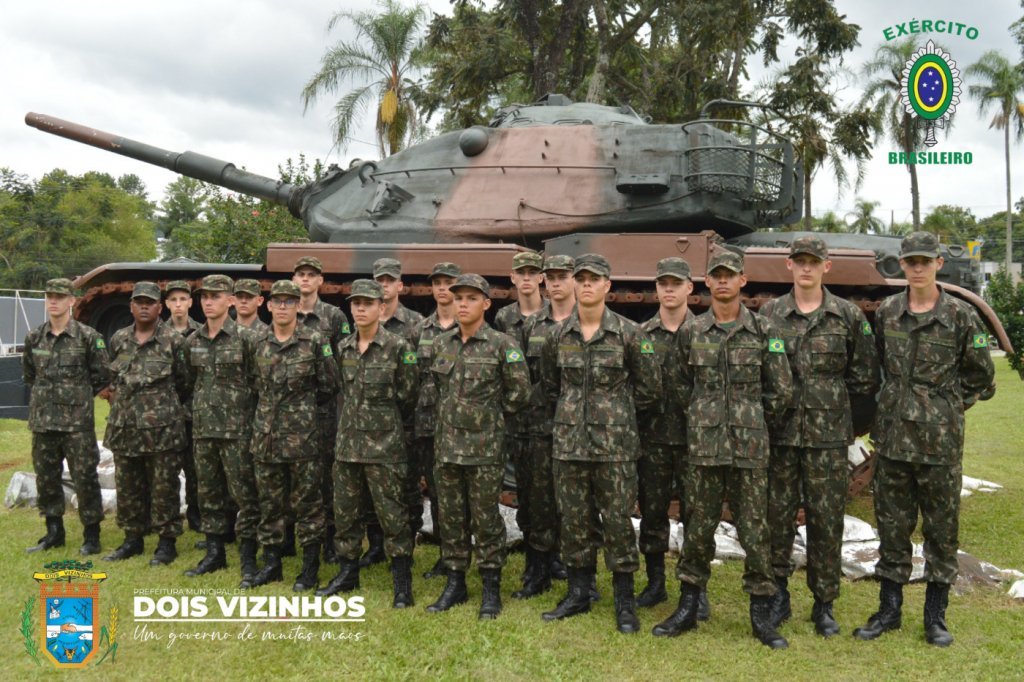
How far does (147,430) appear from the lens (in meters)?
5.89

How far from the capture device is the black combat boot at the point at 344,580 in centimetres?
519

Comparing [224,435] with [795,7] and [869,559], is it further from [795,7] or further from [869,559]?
[795,7]

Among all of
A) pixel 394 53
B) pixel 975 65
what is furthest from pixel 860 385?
pixel 975 65

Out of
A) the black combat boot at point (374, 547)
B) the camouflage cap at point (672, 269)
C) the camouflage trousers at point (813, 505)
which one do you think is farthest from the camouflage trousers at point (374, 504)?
the camouflage trousers at point (813, 505)

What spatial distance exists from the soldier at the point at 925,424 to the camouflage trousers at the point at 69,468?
5.12 metres

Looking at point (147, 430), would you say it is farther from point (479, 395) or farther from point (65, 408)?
point (479, 395)

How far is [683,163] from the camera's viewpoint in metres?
7.32

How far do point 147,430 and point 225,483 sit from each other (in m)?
0.68

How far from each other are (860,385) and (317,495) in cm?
326

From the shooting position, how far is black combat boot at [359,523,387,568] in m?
5.91

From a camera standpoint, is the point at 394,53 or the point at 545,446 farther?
the point at 394,53

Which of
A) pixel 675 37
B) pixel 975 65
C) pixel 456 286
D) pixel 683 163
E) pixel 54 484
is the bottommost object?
pixel 54 484

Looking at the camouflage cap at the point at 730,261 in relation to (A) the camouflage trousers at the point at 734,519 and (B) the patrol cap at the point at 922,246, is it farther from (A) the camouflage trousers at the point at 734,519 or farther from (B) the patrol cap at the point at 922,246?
(A) the camouflage trousers at the point at 734,519

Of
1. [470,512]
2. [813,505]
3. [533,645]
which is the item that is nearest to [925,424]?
[813,505]
